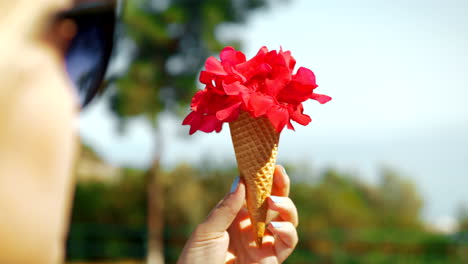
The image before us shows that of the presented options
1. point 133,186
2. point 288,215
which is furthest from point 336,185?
point 288,215

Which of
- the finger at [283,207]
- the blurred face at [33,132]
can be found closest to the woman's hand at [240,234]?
the finger at [283,207]

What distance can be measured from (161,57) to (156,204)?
3196 mm

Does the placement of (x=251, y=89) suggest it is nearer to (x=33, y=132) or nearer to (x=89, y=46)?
(x=89, y=46)

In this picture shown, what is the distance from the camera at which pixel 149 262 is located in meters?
11.1

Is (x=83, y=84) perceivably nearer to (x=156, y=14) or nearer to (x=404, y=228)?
(x=404, y=228)

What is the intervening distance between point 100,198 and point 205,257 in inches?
436

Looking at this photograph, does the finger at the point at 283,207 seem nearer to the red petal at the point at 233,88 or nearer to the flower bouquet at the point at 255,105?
the flower bouquet at the point at 255,105

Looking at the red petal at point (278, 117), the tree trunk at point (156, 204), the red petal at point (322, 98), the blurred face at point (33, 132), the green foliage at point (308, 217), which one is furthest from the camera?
the tree trunk at point (156, 204)

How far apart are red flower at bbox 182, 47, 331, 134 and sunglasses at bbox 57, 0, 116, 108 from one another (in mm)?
771

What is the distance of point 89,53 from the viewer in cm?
58

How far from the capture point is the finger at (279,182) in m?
1.56

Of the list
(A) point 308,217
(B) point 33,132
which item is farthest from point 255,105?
(A) point 308,217

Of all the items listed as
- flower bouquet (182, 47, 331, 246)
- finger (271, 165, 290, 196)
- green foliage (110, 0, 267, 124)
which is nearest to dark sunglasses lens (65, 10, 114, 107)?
flower bouquet (182, 47, 331, 246)

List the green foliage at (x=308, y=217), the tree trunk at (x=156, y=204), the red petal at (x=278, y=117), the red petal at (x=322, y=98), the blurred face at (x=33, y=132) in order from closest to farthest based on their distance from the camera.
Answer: the blurred face at (x=33, y=132)
the red petal at (x=278, y=117)
the red petal at (x=322, y=98)
the green foliage at (x=308, y=217)
the tree trunk at (x=156, y=204)
